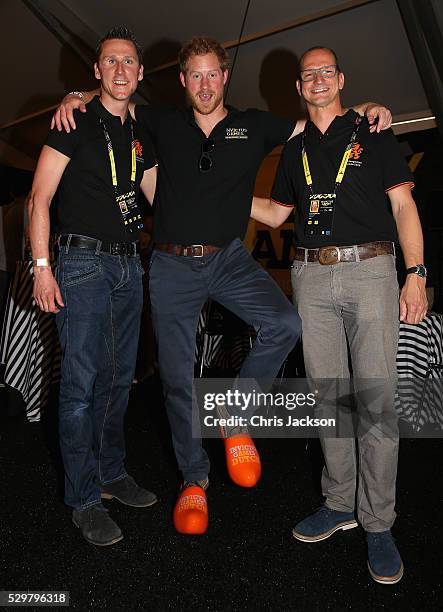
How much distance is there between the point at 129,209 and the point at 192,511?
1.25 m

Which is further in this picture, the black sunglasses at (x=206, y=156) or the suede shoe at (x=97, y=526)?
the black sunglasses at (x=206, y=156)

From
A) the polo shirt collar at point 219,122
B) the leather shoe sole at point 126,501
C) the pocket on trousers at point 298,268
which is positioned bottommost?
the leather shoe sole at point 126,501

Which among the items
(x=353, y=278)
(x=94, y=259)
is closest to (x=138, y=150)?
A: (x=94, y=259)

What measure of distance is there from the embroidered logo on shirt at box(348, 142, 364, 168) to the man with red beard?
35 cm

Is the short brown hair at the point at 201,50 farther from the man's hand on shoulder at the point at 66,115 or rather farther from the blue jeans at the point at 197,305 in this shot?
the blue jeans at the point at 197,305

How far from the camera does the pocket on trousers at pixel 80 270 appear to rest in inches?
80.5

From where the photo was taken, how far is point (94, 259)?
81.1 inches

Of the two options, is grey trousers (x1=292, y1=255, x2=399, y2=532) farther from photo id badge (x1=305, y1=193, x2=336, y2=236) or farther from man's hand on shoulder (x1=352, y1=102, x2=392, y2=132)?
man's hand on shoulder (x1=352, y1=102, x2=392, y2=132)

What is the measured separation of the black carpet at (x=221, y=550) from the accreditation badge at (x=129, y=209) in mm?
1265

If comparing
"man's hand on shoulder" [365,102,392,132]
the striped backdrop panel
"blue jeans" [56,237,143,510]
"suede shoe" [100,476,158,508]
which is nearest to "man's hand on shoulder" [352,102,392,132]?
"man's hand on shoulder" [365,102,392,132]

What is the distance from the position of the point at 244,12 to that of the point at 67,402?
5.67 m

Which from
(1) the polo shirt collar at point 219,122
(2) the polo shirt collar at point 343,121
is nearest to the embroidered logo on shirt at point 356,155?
(2) the polo shirt collar at point 343,121

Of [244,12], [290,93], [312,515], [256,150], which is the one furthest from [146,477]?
[290,93]

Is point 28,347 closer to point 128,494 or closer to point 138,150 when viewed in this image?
point 128,494
